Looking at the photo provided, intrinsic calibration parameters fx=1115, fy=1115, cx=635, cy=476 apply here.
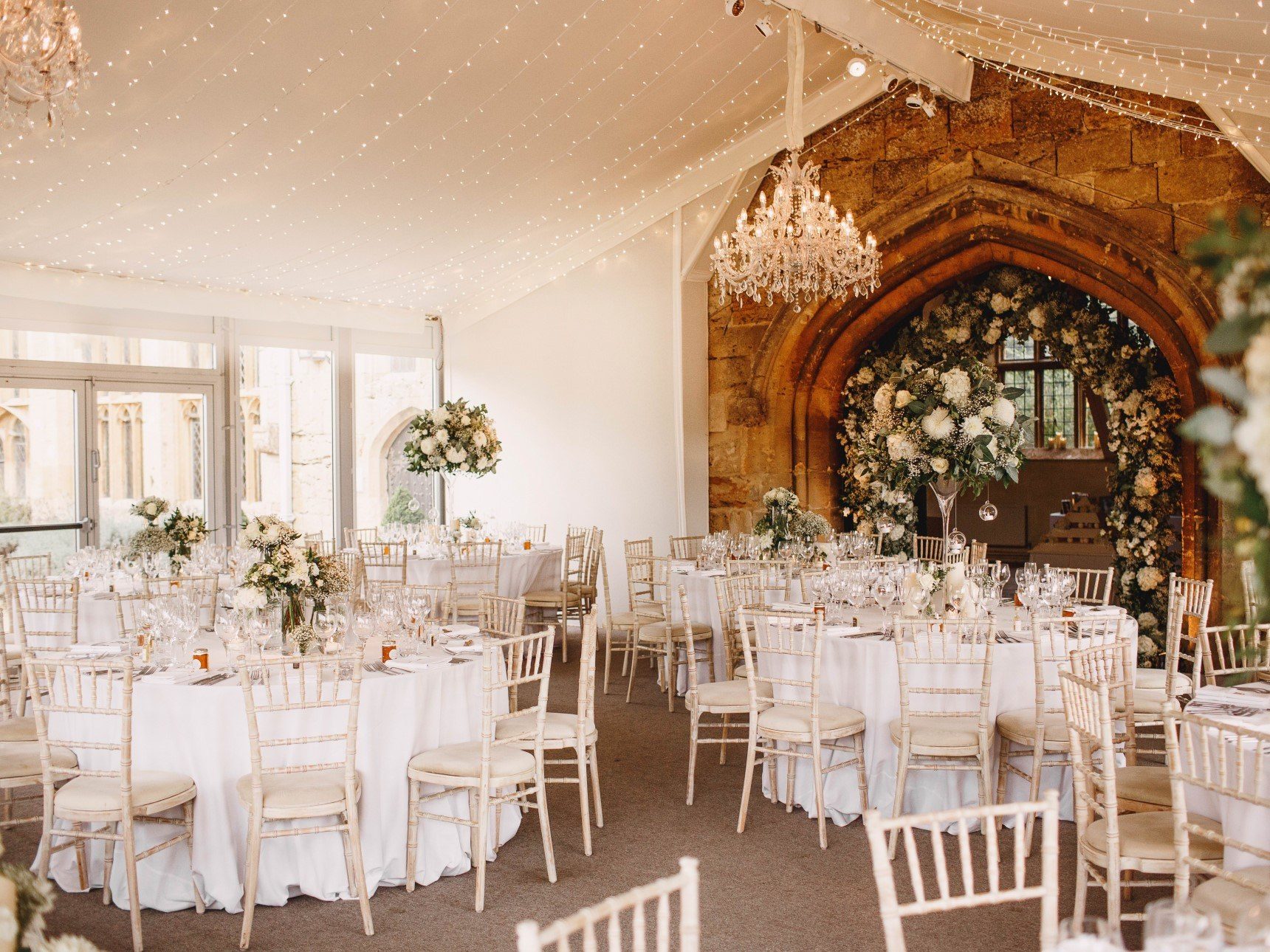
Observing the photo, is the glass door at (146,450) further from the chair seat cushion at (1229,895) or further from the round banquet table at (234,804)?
the chair seat cushion at (1229,895)

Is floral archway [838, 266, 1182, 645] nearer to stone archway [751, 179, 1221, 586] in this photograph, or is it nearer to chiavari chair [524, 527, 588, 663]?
stone archway [751, 179, 1221, 586]

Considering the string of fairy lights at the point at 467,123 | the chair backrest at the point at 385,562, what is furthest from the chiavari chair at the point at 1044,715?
the chair backrest at the point at 385,562

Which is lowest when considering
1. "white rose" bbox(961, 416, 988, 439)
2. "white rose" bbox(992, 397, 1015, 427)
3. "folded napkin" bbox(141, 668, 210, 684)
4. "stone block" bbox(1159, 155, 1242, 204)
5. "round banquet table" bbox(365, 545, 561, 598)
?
"folded napkin" bbox(141, 668, 210, 684)

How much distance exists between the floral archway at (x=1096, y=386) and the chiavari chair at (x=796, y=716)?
413 cm

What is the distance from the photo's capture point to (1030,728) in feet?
16.5

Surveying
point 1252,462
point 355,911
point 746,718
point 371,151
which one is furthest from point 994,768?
point 371,151

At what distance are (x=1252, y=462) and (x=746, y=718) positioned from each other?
20.9ft

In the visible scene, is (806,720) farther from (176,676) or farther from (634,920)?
(634,920)

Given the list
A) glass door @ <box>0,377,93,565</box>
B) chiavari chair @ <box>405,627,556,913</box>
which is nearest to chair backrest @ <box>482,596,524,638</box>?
chiavari chair @ <box>405,627,556,913</box>

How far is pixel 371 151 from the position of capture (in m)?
7.37

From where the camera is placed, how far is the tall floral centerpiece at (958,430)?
6.04 metres

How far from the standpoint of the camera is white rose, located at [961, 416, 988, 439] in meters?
6.01

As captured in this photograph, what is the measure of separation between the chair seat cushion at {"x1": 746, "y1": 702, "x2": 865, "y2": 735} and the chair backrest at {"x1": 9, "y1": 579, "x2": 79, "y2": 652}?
3.88m

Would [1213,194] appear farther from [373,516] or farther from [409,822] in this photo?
[373,516]
